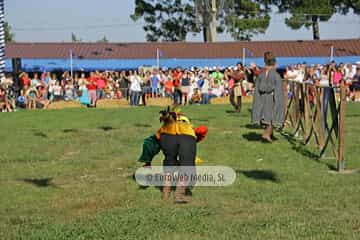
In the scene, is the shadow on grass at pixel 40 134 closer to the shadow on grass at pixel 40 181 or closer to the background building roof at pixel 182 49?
the shadow on grass at pixel 40 181

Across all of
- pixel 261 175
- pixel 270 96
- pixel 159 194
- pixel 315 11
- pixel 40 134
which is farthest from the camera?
pixel 315 11

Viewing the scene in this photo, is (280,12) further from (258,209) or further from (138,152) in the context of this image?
(258,209)

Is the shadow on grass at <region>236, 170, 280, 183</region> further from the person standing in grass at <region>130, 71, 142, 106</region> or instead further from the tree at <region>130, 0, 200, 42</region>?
the tree at <region>130, 0, 200, 42</region>

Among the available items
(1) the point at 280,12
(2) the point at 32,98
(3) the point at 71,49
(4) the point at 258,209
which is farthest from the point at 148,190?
(1) the point at 280,12

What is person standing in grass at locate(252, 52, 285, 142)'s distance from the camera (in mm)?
12570

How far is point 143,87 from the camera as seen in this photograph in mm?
27844

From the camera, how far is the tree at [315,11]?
183 feet

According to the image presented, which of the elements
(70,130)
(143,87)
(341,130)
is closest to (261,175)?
(341,130)

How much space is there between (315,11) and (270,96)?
44.9 metres

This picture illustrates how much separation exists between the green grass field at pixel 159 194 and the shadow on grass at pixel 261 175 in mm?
14

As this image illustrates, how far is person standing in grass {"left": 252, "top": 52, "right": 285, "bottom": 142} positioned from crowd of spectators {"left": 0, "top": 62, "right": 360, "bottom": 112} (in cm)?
1277

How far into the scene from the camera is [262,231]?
6.29 metres

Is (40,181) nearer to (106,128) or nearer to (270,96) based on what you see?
(270,96)

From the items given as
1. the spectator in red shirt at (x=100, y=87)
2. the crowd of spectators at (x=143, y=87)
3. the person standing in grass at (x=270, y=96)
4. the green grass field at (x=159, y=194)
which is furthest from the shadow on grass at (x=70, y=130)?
the spectator in red shirt at (x=100, y=87)
